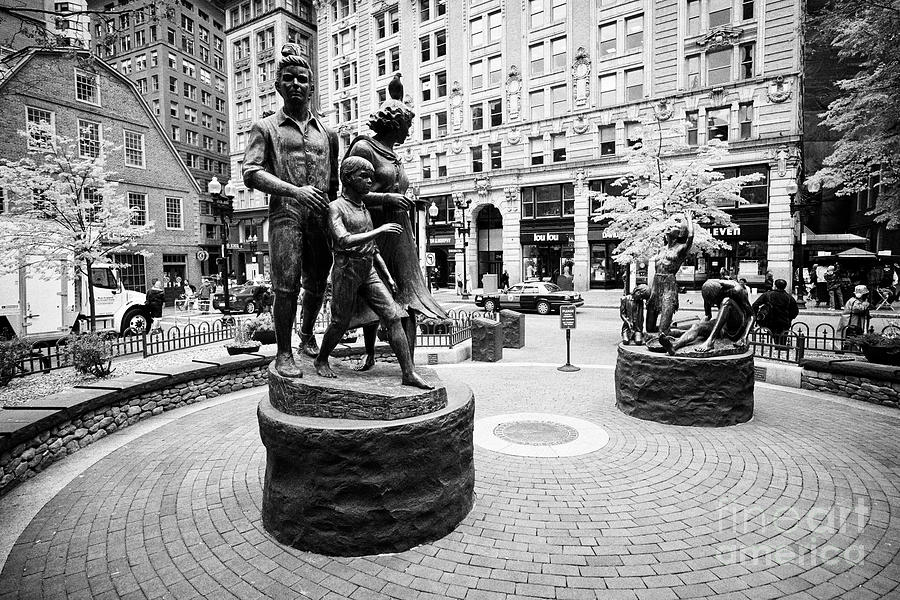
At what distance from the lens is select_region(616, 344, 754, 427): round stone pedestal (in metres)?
6.99

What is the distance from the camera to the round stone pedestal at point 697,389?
699cm

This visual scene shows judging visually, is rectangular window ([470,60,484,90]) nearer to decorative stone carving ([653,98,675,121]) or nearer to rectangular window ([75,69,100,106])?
decorative stone carving ([653,98,675,121])

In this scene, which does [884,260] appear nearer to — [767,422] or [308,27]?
[767,422]

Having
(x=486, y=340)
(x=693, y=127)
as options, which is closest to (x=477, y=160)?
A: (x=693, y=127)

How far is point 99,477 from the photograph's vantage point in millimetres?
5305

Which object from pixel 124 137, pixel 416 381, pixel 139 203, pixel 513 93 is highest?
pixel 513 93

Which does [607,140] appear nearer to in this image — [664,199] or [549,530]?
[664,199]

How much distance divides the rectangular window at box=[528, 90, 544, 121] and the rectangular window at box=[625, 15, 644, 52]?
6456 mm

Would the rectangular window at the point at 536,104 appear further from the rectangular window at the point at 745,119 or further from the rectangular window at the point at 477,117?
the rectangular window at the point at 745,119

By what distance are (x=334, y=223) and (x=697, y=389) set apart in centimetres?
562

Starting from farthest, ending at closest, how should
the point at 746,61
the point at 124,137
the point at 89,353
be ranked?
1. the point at 746,61
2. the point at 124,137
3. the point at 89,353

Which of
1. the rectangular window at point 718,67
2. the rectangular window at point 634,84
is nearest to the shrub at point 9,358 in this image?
the rectangular window at point 634,84

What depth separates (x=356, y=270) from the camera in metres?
4.35

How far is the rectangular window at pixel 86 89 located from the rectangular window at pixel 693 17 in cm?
3483
